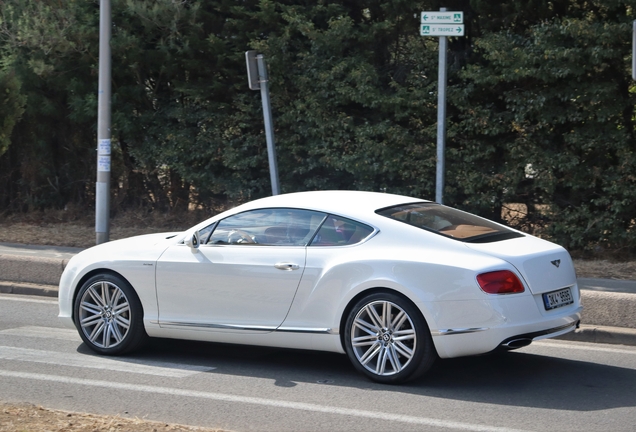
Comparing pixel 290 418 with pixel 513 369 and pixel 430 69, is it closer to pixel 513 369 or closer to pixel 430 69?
pixel 513 369

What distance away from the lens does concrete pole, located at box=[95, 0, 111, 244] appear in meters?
13.1

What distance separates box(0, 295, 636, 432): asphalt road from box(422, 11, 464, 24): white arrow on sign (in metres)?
3.99

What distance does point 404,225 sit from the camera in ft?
22.0

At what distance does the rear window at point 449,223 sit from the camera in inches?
264

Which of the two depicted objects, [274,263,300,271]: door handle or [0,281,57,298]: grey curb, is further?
[0,281,57,298]: grey curb

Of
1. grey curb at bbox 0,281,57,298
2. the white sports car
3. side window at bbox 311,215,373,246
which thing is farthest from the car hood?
grey curb at bbox 0,281,57,298

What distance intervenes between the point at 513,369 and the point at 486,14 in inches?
313

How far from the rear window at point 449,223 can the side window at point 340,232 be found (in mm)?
236

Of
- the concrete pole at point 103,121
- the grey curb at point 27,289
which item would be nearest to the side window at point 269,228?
the grey curb at point 27,289

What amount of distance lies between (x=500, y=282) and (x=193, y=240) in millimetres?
2615

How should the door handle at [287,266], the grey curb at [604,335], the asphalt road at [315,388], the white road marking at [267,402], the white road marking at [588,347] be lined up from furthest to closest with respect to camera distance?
the grey curb at [604,335] → the white road marking at [588,347] → the door handle at [287,266] → the asphalt road at [315,388] → the white road marking at [267,402]

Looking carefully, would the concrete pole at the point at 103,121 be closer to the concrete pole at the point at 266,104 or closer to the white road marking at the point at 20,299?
the white road marking at the point at 20,299

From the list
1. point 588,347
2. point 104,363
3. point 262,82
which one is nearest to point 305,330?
point 104,363

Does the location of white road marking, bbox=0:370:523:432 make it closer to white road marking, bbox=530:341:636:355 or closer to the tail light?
the tail light
